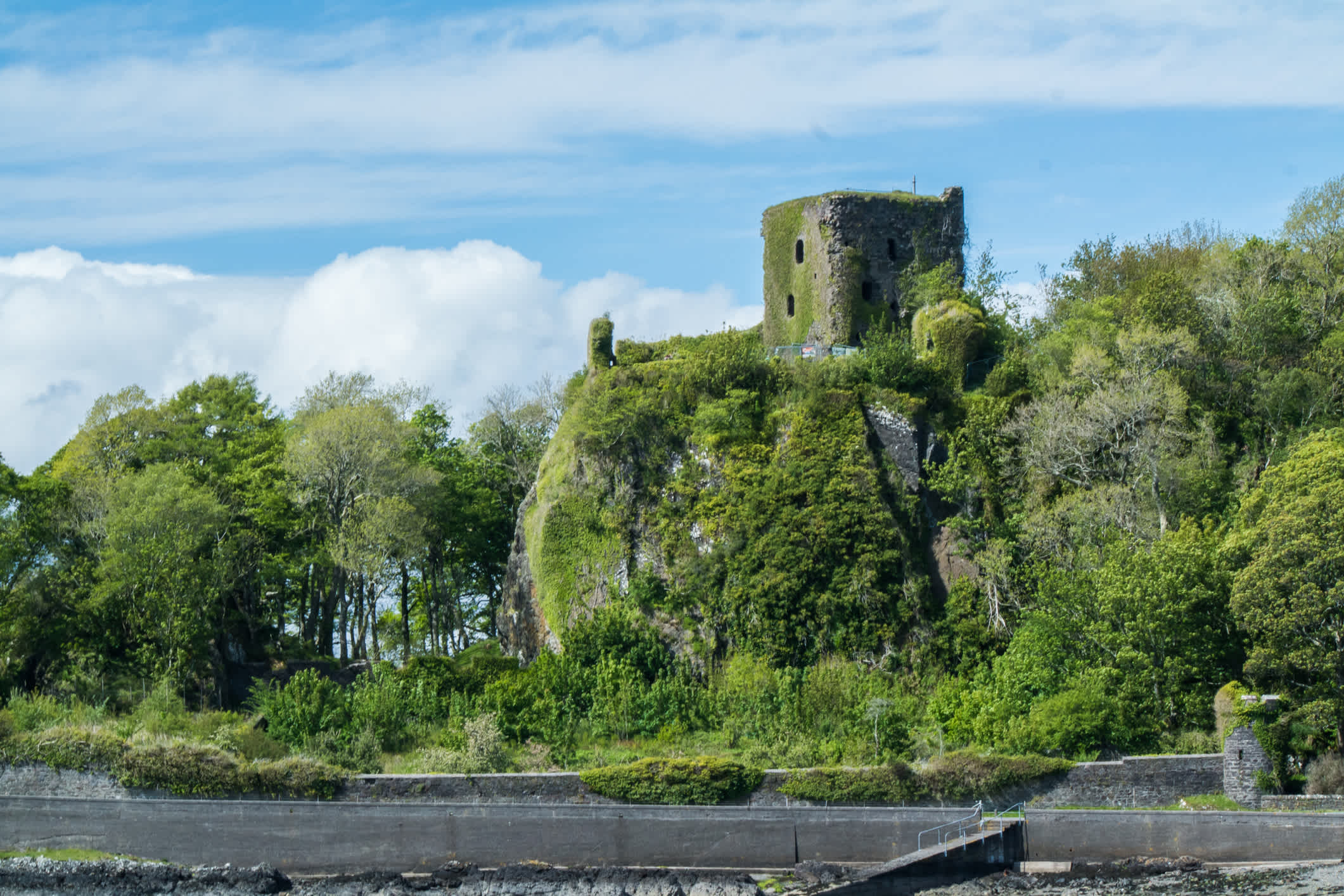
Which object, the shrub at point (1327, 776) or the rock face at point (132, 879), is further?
the rock face at point (132, 879)

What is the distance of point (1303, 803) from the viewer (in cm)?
2722

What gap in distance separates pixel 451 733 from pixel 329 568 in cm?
1080

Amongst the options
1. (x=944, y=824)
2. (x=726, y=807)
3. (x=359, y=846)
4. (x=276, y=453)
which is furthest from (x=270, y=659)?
(x=944, y=824)

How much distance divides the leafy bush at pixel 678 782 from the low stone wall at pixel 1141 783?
602 cm

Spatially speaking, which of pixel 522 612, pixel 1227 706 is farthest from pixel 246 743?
pixel 1227 706

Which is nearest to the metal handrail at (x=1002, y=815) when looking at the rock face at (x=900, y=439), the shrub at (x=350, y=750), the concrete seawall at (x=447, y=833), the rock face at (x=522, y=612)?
the concrete seawall at (x=447, y=833)

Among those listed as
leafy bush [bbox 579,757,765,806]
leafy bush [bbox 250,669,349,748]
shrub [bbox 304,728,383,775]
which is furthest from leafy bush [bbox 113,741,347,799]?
leafy bush [bbox 579,757,765,806]

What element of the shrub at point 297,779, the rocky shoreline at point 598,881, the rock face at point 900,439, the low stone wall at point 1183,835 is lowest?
the rocky shoreline at point 598,881

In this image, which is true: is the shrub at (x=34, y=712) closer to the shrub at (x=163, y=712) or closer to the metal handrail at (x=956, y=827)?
the shrub at (x=163, y=712)

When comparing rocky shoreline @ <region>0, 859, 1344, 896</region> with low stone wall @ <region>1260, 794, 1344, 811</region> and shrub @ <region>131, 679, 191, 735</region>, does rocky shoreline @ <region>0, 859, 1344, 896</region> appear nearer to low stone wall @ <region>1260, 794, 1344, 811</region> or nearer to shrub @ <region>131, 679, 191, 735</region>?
low stone wall @ <region>1260, 794, 1344, 811</region>

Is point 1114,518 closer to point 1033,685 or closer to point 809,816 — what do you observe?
point 1033,685

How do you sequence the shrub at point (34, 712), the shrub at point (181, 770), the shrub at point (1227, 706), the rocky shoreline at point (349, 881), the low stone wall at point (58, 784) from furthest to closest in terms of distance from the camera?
the shrub at point (34, 712), the low stone wall at point (58, 784), the shrub at point (181, 770), the shrub at point (1227, 706), the rocky shoreline at point (349, 881)

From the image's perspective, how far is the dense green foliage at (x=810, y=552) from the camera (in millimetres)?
30641

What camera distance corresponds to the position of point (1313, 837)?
26172mm
